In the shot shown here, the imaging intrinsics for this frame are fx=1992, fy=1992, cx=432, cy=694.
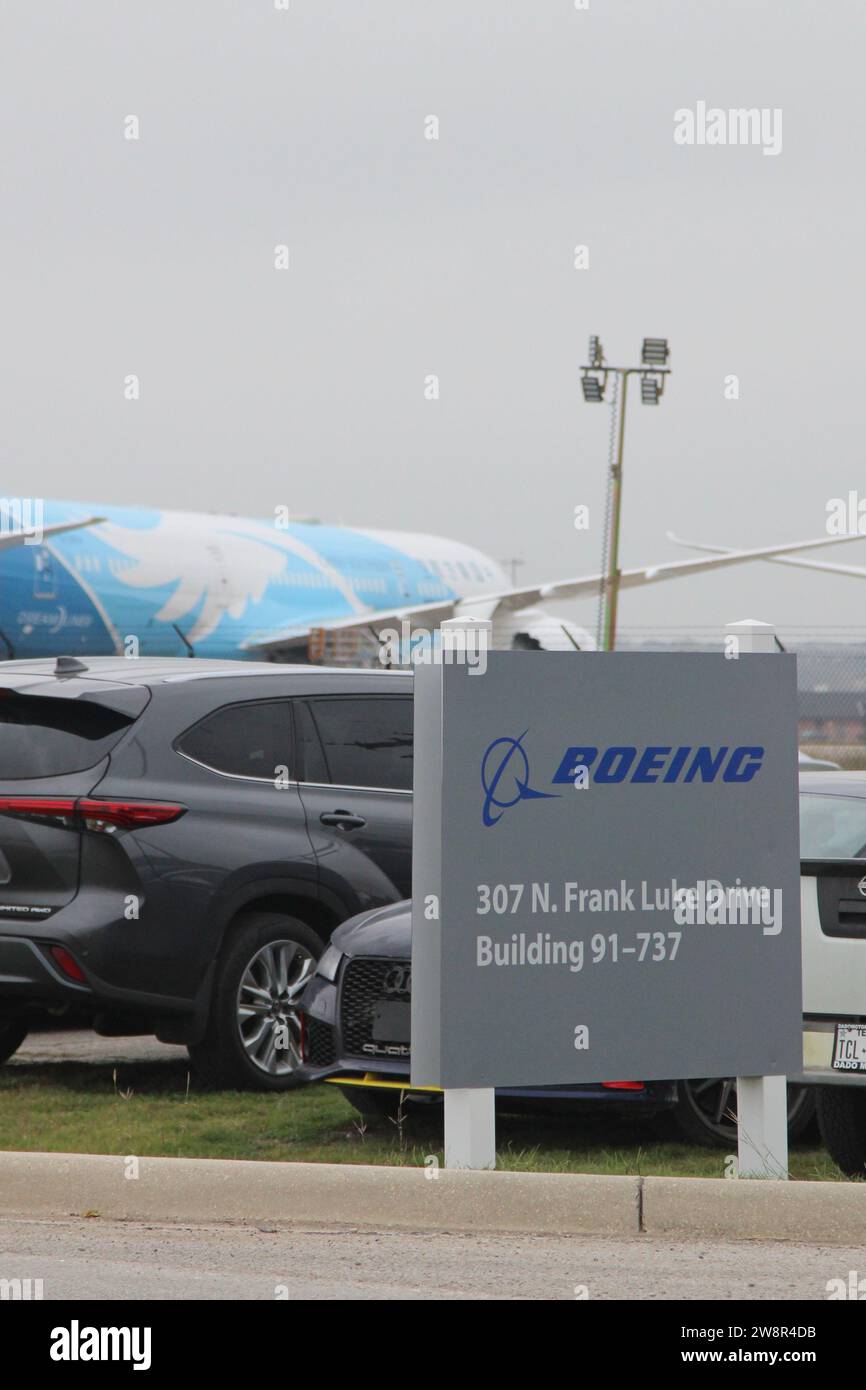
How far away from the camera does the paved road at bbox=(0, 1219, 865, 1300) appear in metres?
5.74

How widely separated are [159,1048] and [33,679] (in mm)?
2611

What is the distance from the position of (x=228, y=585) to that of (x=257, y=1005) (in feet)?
89.6

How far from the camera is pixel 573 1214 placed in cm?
662

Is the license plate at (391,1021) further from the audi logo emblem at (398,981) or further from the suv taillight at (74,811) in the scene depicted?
the suv taillight at (74,811)

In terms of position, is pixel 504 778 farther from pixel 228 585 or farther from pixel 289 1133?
pixel 228 585

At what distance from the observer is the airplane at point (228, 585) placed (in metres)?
31.8

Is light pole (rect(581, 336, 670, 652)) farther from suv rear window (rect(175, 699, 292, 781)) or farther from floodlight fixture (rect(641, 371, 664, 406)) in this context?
suv rear window (rect(175, 699, 292, 781))

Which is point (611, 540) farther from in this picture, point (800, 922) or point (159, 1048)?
point (800, 922)

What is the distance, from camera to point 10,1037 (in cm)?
959

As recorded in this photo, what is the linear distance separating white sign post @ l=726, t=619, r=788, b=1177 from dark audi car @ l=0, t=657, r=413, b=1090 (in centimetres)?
254

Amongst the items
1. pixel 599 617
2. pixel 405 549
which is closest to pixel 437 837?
pixel 599 617

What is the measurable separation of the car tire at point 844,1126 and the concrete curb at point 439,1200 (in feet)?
2.15

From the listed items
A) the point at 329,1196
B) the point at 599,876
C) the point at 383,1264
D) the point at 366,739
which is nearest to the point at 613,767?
the point at 599,876
